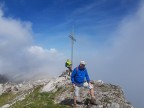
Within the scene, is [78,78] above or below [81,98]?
above

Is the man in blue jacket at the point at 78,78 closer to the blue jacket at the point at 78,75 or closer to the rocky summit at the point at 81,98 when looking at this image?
the blue jacket at the point at 78,75

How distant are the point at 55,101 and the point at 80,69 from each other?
20.8ft

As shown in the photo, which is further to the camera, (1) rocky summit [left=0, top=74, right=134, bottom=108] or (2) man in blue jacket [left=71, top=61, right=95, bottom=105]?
(1) rocky summit [left=0, top=74, right=134, bottom=108]

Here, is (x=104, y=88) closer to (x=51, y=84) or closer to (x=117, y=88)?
(x=117, y=88)

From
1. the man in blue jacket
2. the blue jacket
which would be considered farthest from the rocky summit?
the blue jacket

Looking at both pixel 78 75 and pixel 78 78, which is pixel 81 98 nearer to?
pixel 78 78

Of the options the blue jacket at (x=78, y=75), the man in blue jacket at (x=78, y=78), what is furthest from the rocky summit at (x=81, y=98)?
the blue jacket at (x=78, y=75)

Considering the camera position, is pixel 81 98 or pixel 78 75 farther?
pixel 81 98

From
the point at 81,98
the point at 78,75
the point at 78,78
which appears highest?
the point at 78,75

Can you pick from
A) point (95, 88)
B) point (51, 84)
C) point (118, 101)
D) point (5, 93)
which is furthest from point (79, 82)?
point (5, 93)

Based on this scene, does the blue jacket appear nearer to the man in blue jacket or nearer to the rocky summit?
the man in blue jacket

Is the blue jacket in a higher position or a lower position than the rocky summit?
higher

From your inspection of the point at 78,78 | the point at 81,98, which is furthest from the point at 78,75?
the point at 81,98

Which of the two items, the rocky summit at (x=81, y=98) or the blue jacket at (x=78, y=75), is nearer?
the blue jacket at (x=78, y=75)
